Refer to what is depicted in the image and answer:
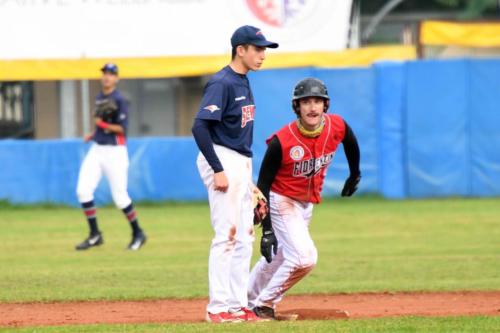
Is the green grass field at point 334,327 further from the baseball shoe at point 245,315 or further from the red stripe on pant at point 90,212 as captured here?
the red stripe on pant at point 90,212

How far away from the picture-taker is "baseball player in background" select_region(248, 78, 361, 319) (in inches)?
314

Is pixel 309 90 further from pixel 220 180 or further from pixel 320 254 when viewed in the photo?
pixel 320 254

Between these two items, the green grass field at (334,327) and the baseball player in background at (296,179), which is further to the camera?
the baseball player in background at (296,179)

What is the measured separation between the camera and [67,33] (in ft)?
74.3

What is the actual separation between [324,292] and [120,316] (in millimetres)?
2282

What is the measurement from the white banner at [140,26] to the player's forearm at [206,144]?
589 inches

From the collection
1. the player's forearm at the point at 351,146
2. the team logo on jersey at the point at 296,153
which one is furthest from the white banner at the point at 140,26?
the team logo on jersey at the point at 296,153

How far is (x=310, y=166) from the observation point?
8.16m

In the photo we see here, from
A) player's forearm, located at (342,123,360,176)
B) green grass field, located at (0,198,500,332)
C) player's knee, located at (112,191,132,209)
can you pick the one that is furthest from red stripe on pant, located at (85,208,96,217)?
player's forearm, located at (342,123,360,176)

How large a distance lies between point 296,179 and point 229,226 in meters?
0.69

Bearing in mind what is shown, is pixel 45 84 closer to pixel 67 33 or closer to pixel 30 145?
pixel 67 33

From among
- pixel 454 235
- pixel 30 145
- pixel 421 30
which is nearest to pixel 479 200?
pixel 421 30

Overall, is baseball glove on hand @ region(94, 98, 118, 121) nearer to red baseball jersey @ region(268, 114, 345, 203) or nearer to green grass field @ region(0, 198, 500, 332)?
green grass field @ region(0, 198, 500, 332)

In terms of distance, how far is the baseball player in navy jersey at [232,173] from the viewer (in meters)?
7.83
